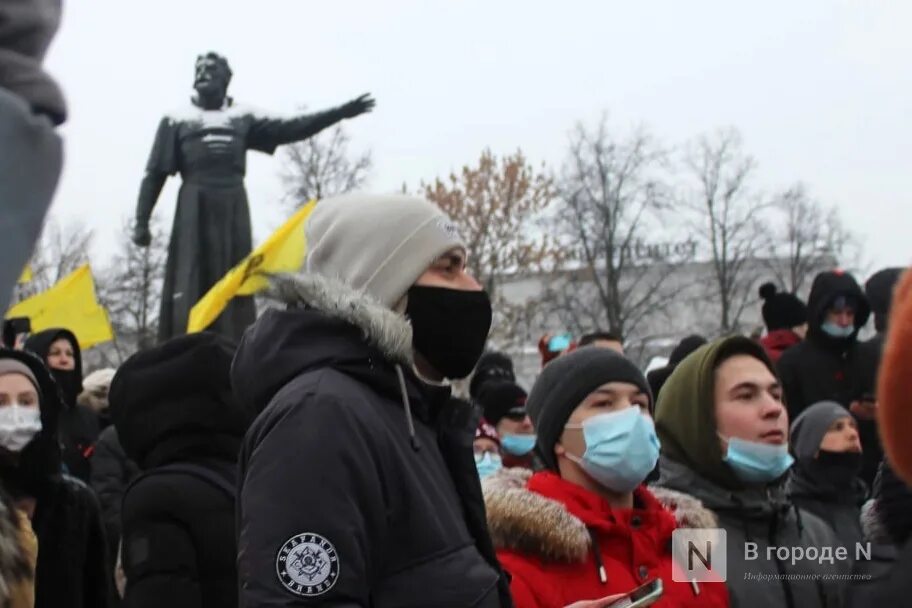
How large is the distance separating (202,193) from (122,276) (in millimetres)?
28319

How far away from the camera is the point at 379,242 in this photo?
10.1 ft

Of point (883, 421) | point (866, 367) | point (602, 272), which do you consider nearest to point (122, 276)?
point (602, 272)

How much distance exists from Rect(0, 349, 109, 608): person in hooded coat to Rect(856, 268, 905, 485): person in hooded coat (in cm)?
417

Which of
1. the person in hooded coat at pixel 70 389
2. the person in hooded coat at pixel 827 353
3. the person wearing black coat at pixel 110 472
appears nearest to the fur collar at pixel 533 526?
the person wearing black coat at pixel 110 472

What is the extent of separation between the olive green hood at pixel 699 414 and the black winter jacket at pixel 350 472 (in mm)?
1634

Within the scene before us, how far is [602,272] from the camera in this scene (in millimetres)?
40125

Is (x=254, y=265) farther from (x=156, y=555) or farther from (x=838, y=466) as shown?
(x=156, y=555)

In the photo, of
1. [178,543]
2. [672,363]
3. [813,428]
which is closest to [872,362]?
[672,363]

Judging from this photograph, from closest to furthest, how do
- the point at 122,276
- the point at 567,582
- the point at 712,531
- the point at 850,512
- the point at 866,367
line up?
the point at 567,582, the point at 712,531, the point at 850,512, the point at 866,367, the point at 122,276

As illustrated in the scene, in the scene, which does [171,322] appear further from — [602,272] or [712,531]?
[602,272]

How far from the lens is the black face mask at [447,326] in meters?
3.02

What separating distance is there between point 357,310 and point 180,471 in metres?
1.42

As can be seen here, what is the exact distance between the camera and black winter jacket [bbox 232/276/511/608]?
8.32ft

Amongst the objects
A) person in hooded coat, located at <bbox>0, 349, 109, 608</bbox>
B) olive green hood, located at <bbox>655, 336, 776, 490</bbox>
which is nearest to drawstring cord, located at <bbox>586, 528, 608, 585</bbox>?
olive green hood, located at <bbox>655, 336, 776, 490</bbox>
